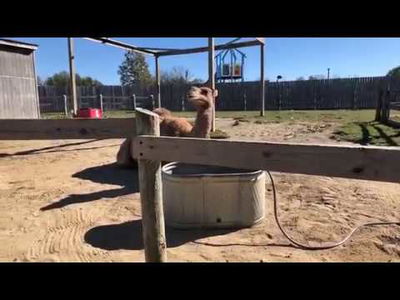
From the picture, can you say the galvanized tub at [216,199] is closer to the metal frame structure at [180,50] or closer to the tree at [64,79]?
the metal frame structure at [180,50]

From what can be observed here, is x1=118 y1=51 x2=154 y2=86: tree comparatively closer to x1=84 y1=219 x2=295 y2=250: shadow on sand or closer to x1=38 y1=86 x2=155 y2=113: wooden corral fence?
x1=38 y1=86 x2=155 y2=113: wooden corral fence

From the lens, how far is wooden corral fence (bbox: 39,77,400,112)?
25156mm

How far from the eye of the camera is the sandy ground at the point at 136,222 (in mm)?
3475

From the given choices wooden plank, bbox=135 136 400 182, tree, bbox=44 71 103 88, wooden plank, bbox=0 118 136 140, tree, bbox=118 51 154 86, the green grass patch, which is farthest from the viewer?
tree, bbox=118 51 154 86

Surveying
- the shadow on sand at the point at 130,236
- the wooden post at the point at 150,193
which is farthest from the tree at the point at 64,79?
the wooden post at the point at 150,193

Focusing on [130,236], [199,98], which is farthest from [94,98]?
[130,236]

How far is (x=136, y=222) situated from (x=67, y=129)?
1.96 metres

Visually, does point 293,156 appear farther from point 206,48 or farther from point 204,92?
point 206,48

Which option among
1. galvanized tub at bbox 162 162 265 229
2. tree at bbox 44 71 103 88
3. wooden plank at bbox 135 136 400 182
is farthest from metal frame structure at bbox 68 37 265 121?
tree at bbox 44 71 103 88

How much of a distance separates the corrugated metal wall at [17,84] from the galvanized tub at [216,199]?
41.5ft

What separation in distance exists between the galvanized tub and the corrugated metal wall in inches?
498

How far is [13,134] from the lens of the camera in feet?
9.50
